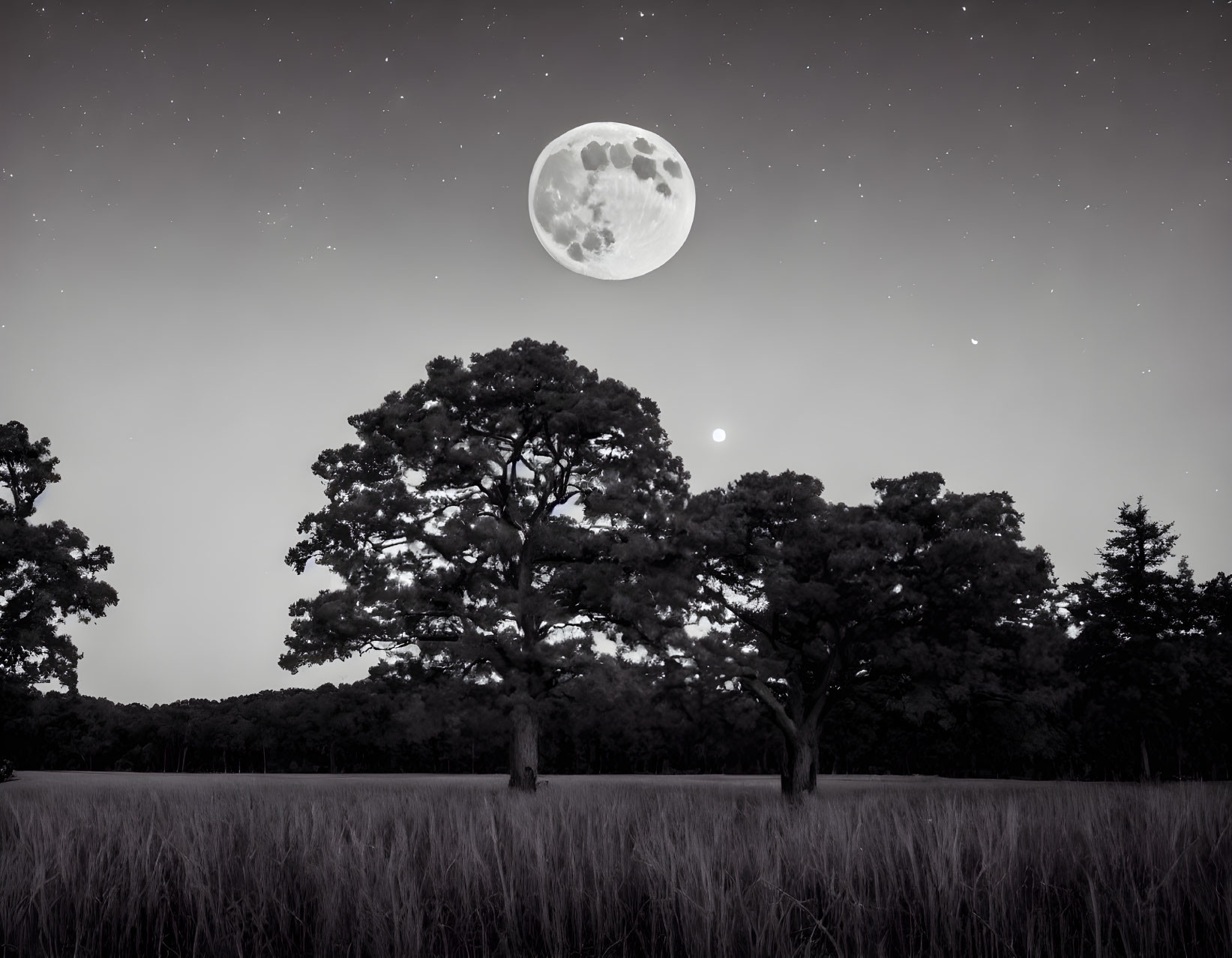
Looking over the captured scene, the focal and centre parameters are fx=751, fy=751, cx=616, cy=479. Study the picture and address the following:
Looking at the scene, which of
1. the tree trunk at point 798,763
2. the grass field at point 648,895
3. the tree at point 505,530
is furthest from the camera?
the tree trunk at point 798,763

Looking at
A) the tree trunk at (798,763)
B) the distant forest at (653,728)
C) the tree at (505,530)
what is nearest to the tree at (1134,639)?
the distant forest at (653,728)

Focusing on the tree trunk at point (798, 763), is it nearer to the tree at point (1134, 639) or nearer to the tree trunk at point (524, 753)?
the tree trunk at point (524, 753)

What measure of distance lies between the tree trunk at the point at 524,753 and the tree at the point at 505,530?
0.05 metres

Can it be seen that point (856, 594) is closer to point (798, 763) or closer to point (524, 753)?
point (798, 763)

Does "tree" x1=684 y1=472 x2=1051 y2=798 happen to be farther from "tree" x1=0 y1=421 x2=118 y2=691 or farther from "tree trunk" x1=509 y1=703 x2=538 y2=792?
"tree" x1=0 y1=421 x2=118 y2=691

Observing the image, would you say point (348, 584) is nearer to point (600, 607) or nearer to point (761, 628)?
point (600, 607)

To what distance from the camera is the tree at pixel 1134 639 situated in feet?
137

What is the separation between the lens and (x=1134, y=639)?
43469 mm

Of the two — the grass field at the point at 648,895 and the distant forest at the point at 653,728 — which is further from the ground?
the grass field at the point at 648,895

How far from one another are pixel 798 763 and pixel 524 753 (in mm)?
9744

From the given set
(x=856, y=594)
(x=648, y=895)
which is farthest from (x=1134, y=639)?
(x=648, y=895)

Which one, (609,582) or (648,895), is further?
(609,582)

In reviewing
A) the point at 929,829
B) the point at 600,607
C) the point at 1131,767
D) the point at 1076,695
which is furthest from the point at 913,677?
the point at 1131,767

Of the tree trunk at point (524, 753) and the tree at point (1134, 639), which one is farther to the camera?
the tree at point (1134, 639)
